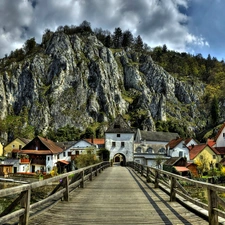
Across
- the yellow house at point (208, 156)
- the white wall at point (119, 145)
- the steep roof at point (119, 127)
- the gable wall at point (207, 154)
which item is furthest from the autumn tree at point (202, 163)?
the steep roof at point (119, 127)

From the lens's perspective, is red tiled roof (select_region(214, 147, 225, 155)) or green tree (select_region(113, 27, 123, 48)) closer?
red tiled roof (select_region(214, 147, 225, 155))

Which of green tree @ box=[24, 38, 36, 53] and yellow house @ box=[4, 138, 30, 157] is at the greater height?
green tree @ box=[24, 38, 36, 53]

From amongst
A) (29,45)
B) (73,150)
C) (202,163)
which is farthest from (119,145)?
(29,45)

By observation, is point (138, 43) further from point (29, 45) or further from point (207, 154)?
point (207, 154)

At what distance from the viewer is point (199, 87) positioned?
6029 inches

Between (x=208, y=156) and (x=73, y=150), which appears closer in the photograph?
(x=208, y=156)

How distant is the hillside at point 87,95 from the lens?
112 metres

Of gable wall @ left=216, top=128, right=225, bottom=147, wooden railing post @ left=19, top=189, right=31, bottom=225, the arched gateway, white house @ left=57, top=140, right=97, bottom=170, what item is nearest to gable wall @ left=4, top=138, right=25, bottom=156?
white house @ left=57, top=140, right=97, bottom=170

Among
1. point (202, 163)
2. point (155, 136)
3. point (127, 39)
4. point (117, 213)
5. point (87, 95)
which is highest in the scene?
point (127, 39)

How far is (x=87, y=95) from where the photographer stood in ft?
404

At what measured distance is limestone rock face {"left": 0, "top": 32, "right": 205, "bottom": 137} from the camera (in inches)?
4550

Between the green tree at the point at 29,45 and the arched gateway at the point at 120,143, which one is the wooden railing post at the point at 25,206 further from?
the green tree at the point at 29,45

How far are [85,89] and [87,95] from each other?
3.15m

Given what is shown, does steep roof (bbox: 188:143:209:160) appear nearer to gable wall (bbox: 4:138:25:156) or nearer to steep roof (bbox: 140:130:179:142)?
steep roof (bbox: 140:130:179:142)
